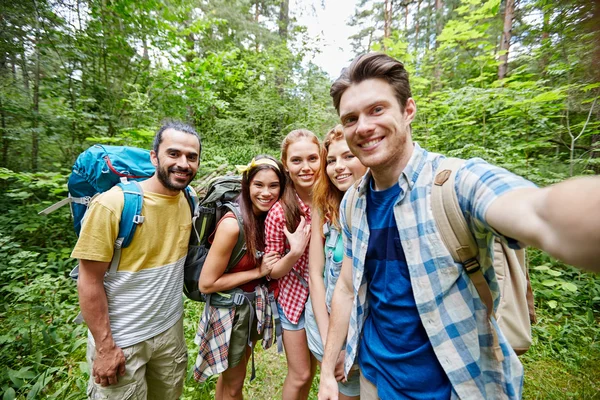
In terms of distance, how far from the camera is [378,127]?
1.35 meters

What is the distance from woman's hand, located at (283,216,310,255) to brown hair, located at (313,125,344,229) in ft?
0.56

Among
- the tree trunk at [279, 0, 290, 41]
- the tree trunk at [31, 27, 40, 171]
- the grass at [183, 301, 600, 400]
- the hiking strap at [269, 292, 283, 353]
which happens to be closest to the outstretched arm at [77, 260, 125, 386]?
A: the hiking strap at [269, 292, 283, 353]

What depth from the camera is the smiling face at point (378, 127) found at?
1345mm

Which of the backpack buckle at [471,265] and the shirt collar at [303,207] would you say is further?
the shirt collar at [303,207]

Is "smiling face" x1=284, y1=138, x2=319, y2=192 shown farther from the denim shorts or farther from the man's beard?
the denim shorts

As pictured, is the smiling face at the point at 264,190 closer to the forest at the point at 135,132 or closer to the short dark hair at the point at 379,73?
the short dark hair at the point at 379,73

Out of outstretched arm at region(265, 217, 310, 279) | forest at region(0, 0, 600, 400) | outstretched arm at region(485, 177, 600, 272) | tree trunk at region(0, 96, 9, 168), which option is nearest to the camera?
outstretched arm at region(485, 177, 600, 272)

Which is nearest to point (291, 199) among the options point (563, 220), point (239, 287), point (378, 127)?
point (239, 287)

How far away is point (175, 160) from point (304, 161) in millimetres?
1054

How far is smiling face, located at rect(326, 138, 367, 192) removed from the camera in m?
1.90

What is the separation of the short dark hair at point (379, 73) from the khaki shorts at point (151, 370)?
7.73 ft

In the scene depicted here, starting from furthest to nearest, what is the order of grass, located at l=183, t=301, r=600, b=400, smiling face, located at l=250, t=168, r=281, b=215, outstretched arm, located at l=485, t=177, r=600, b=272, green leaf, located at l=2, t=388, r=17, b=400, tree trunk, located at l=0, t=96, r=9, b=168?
1. tree trunk, located at l=0, t=96, r=9, b=168
2. grass, located at l=183, t=301, r=600, b=400
3. green leaf, located at l=2, t=388, r=17, b=400
4. smiling face, located at l=250, t=168, r=281, b=215
5. outstretched arm, located at l=485, t=177, r=600, b=272

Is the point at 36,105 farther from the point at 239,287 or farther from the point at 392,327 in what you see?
the point at 392,327

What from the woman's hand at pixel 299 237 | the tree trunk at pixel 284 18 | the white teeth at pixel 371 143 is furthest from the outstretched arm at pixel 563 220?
the tree trunk at pixel 284 18
